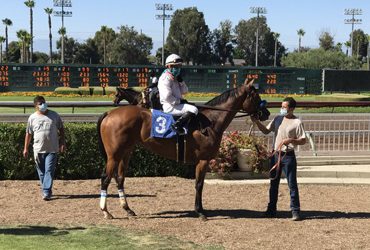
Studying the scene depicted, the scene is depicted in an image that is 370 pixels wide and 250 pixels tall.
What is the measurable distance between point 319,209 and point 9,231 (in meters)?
4.49

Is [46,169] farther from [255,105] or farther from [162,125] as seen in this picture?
[255,105]

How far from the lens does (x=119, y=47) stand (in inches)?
3388

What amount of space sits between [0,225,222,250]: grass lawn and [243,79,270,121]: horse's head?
7.69 feet

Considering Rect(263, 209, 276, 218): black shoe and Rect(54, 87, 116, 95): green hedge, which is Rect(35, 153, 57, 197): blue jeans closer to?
Rect(263, 209, 276, 218): black shoe

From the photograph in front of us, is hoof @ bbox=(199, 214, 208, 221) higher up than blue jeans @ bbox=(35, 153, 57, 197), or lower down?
lower down

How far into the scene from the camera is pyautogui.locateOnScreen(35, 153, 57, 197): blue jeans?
8.86m

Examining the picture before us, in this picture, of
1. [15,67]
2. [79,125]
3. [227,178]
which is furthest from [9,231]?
[15,67]

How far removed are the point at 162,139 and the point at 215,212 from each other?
1330 millimetres

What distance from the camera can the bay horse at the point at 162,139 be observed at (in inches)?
306

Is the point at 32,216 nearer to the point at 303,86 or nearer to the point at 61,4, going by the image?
the point at 303,86

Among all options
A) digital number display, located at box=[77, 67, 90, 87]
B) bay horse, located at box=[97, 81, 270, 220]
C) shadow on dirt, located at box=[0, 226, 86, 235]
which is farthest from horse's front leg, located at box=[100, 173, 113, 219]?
digital number display, located at box=[77, 67, 90, 87]

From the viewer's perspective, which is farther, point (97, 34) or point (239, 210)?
point (97, 34)

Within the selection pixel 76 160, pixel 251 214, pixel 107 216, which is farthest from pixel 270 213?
pixel 76 160

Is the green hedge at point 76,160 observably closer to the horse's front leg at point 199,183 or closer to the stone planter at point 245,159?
the stone planter at point 245,159
